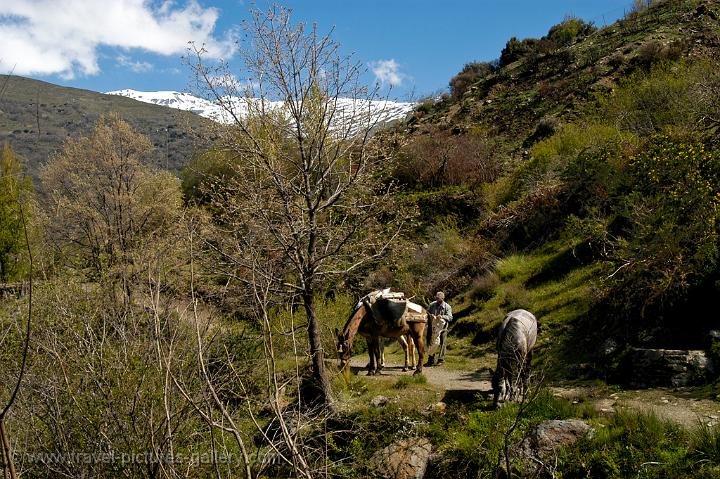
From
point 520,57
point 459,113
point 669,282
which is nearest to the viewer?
point 669,282

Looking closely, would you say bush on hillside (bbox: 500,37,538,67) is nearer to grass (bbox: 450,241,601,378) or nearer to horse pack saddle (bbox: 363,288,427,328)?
grass (bbox: 450,241,601,378)

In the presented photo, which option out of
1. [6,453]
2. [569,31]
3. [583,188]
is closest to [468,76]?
[569,31]

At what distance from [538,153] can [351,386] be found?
56.3 feet

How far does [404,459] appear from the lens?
8602mm

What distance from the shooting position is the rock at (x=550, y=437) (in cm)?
768

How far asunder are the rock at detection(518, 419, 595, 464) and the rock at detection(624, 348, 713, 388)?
198 centimetres

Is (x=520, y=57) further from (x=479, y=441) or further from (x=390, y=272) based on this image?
(x=479, y=441)

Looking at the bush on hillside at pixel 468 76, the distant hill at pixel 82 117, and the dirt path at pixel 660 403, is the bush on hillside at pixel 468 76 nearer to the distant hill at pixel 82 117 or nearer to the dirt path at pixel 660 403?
the distant hill at pixel 82 117

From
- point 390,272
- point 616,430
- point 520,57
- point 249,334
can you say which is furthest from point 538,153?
point 520,57

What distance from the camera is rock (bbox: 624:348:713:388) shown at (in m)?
8.88

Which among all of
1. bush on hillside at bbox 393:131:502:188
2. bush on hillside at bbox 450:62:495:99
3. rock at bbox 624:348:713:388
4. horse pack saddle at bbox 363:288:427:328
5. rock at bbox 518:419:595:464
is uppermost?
bush on hillside at bbox 450:62:495:99

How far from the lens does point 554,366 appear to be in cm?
1157

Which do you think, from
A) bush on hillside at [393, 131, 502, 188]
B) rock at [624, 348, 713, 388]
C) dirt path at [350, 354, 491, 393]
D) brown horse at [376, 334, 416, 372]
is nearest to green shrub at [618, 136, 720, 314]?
rock at [624, 348, 713, 388]

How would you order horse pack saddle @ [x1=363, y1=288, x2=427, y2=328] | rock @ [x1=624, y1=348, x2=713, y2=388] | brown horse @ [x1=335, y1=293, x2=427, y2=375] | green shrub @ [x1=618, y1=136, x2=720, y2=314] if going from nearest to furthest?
rock @ [x1=624, y1=348, x2=713, y2=388], green shrub @ [x1=618, y1=136, x2=720, y2=314], brown horse @ [x1=335, y1=293, x2=427, y2=375], horse pack saddle @ [x1=363, y1=288, x2=427, y2=328]
